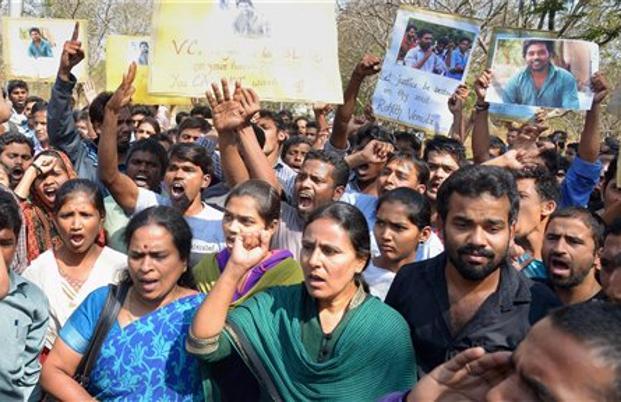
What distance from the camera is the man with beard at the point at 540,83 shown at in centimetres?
568

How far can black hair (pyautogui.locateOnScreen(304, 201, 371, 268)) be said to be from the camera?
2926 mm

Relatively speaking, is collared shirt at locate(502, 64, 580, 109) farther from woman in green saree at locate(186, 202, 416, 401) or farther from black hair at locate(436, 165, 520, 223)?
woman in green saree at locate(186, 202, 416, 401)

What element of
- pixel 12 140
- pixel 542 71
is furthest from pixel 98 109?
pixel 542 71

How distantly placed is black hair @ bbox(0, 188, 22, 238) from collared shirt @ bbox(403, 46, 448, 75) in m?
3.90

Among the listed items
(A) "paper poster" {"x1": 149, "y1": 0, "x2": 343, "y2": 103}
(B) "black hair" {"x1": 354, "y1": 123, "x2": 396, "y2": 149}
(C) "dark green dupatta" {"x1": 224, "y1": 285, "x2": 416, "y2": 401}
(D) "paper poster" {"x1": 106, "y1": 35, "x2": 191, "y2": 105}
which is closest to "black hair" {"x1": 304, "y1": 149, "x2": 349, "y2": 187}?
(A) "paper poster" {"x1": 149, "y1": 0, "x2": 343, "y2": 103}

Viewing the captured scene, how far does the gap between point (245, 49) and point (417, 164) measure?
3.95 ft

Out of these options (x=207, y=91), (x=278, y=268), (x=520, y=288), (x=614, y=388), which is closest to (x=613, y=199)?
(x=520, y=288)

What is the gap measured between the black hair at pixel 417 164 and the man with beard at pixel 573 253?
1.39 metres

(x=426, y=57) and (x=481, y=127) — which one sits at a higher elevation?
(x=426, y=57)

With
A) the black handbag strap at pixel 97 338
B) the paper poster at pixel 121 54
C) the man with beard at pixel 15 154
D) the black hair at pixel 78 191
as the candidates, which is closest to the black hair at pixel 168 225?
the black handbag strap at pixel 97 338

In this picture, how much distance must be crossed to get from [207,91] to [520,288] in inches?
85.9

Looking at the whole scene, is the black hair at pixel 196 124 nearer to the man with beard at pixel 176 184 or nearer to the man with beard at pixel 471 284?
the man with beard at pixel 176 184

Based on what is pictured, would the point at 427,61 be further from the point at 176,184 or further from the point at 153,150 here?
the point at 176,184

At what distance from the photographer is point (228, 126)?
412 centimetres
